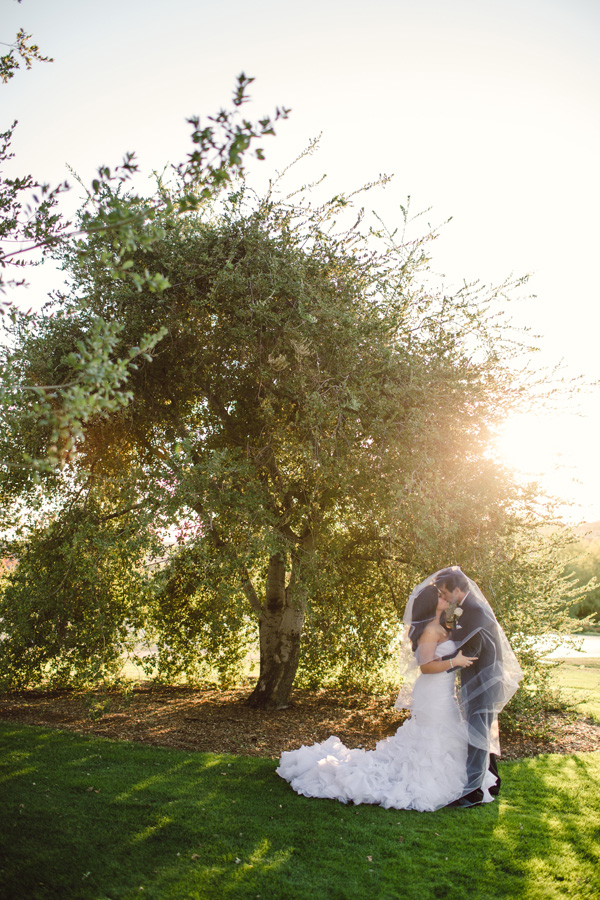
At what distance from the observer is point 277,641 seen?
35.8ft

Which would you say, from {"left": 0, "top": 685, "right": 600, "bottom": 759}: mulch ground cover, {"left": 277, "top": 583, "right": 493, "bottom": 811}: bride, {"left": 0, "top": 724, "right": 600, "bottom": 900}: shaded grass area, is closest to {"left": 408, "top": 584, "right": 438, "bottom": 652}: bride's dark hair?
{"left": 277, "top": 583, "right": 493, "bottom": 811}: bride

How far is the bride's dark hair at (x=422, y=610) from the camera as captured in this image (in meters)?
7.21

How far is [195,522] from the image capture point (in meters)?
8.22

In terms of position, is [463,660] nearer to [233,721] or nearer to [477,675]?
[477,675]

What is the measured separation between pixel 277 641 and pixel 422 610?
4463mm

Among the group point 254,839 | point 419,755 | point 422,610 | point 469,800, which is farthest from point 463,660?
point 254,839

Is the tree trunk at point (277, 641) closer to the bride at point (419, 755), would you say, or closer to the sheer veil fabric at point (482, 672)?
the bride at point (419, 755)

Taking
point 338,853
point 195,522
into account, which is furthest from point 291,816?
point 195,522

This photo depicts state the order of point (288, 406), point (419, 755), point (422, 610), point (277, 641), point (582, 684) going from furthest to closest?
point (582, 684) < point (277, 641) < point (288, 406) < point (422, 610) < point (419, 755)

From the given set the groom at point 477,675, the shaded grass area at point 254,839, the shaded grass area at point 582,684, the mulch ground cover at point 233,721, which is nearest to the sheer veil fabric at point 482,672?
the groom at point 477,675

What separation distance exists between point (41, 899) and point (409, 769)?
4.12 meters

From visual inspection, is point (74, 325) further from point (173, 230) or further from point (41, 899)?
point (41, 899)

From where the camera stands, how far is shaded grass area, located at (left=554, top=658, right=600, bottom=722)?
1241 cm

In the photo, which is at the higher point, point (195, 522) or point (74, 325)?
point (74, 325)
